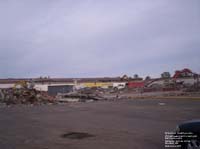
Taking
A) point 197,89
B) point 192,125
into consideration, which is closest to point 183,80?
point 197,89

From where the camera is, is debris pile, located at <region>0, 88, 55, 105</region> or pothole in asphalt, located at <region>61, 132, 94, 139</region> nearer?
pothole in asphalt, located at <region>61, 132, 94, 139</region>

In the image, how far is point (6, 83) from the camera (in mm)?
97250

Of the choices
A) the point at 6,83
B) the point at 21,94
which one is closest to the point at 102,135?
the point at 21,94

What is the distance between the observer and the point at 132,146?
9.95 meters

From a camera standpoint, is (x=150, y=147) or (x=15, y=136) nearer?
(x=150, y=147)

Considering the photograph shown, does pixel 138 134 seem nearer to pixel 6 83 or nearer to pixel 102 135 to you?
pixel 102 135

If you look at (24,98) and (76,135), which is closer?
(76,135)

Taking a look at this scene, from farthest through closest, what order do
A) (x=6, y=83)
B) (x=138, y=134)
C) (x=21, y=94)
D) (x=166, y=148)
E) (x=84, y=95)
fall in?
1. (x=6, y=83)
2. (x=84, y=95)
3. (x=21, y=94)
4. (x=138, y=134)
5. (x=166, y=148)

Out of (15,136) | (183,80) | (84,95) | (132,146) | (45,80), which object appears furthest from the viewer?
(45,80)

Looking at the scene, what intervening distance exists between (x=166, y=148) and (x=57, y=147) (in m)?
3.87

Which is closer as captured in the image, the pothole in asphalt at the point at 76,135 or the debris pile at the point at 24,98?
the pothole in asphalt at the point at 76,135

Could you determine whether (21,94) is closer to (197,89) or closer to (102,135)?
(197,89)

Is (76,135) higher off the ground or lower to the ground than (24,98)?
higher

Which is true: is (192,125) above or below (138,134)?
above
